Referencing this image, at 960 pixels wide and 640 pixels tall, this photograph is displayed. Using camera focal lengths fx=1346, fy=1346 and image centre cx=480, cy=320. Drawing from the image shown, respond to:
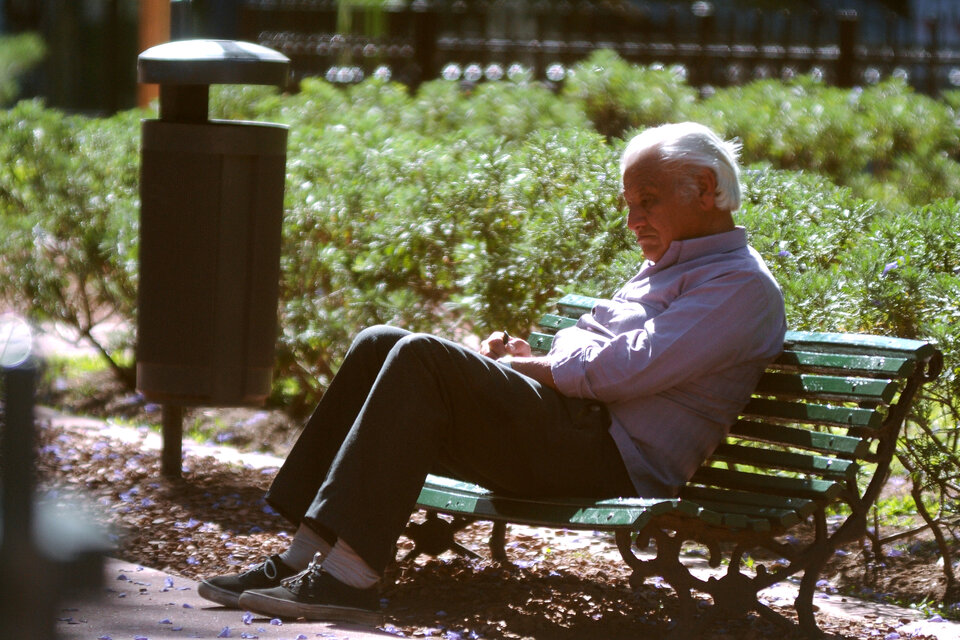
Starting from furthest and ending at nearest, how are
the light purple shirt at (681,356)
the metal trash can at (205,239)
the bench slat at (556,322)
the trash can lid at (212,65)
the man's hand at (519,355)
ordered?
the metal trash can at (205,239) < the trash can lid at (212,65) < the bench slat at (556,322) < the man's hand at (519,355) < the light purple shirt at (681,356)

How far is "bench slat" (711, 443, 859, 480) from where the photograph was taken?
3.39m

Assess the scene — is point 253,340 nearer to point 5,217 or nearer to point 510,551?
point 510,551

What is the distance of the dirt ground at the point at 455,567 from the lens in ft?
11.7

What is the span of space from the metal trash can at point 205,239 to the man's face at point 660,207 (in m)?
1.64

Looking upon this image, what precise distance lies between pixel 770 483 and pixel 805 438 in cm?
15

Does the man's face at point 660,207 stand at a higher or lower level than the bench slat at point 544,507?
higher

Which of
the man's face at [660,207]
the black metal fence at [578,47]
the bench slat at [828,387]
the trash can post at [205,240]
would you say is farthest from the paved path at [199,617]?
the black metal fence at [578,47]

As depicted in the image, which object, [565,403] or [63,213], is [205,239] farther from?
[63,213]

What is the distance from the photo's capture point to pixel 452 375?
3.38 meters

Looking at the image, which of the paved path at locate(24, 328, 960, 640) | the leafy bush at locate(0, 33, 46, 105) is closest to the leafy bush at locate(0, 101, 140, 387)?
the paved path at locate(24, 328, 960, 640)

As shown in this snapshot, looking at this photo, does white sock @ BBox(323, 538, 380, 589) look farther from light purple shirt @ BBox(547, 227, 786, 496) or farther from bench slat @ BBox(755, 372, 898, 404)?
bench slat @ BBox(755, 372, 898, 404)

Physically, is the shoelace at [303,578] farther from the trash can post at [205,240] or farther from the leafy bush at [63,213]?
the leafy bush at [63,213]

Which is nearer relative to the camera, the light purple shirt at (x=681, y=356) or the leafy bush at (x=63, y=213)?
the light purple shirt at (x=681, y=356)

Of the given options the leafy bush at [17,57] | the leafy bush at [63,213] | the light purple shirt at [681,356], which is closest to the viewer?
the light purple shirt at [681,356]
